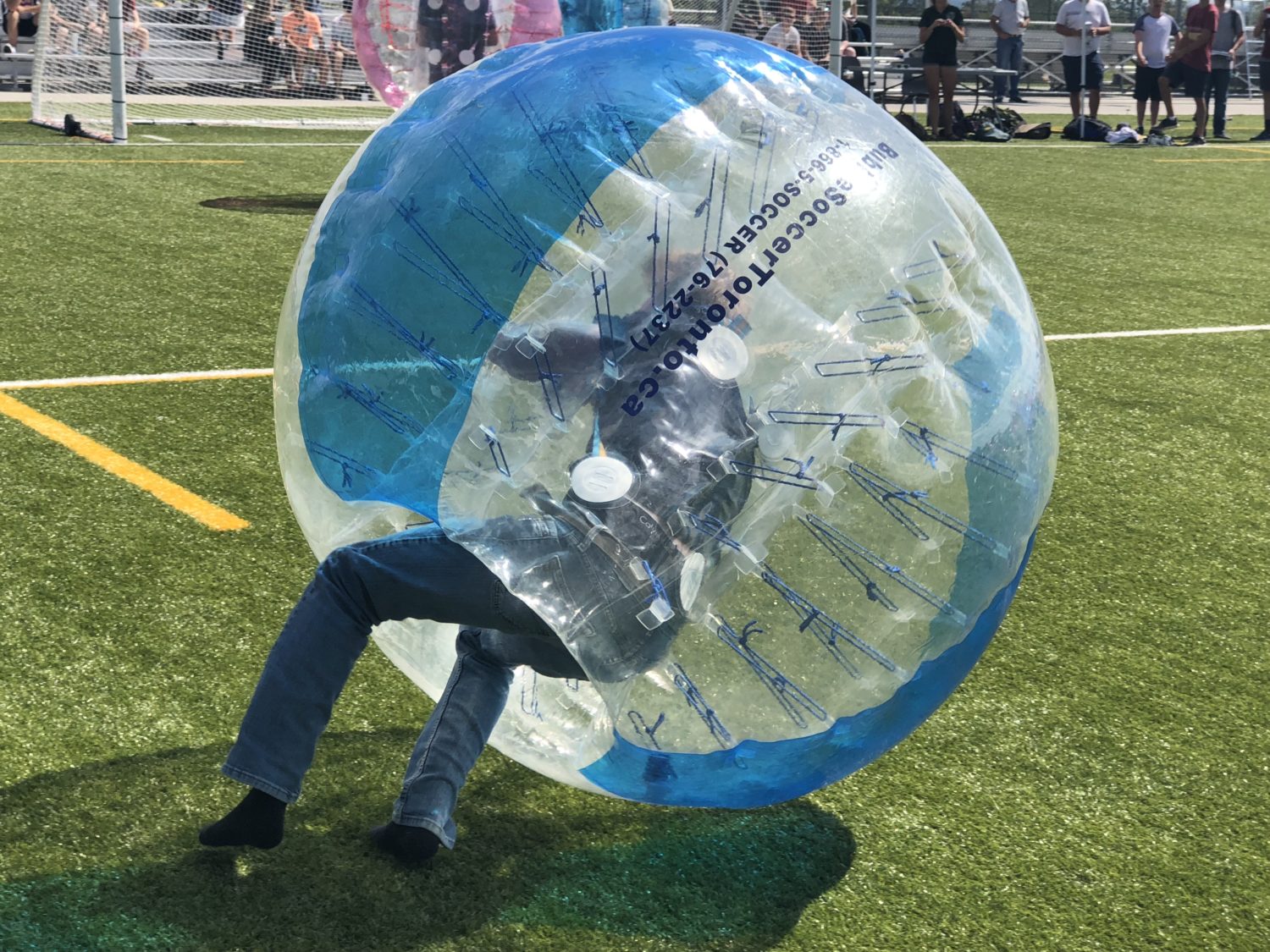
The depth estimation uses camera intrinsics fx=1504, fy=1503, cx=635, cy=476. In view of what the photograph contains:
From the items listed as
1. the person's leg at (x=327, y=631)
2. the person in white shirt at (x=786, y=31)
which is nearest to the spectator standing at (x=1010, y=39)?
the person in white shirt at (x=786, y=31)

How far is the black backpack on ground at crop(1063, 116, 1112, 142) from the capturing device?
17.8 meters

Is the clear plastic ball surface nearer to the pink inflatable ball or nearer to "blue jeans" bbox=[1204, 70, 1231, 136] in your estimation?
the pink inflatable ball

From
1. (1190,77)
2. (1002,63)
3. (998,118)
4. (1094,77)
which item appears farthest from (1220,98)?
(1002,63)

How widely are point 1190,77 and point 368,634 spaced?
59.4ft

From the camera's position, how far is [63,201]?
9102 mm

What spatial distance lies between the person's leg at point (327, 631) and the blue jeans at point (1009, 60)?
2249 centimetres

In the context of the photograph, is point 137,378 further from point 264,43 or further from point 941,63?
point 941,63

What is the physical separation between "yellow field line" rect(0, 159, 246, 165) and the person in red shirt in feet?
37.9

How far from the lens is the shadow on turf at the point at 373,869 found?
2346 mm

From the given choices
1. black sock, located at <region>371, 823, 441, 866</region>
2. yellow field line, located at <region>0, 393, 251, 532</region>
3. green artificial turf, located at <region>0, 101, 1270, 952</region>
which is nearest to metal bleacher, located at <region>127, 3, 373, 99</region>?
green artificial turf, located at <region>0, 101, 1270, 952</region>

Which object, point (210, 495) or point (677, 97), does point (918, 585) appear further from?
point (210, 495)

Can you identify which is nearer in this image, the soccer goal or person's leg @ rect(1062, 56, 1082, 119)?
the soccer goal

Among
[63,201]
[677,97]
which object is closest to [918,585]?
[677,97]

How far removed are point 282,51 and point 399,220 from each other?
13262mm
